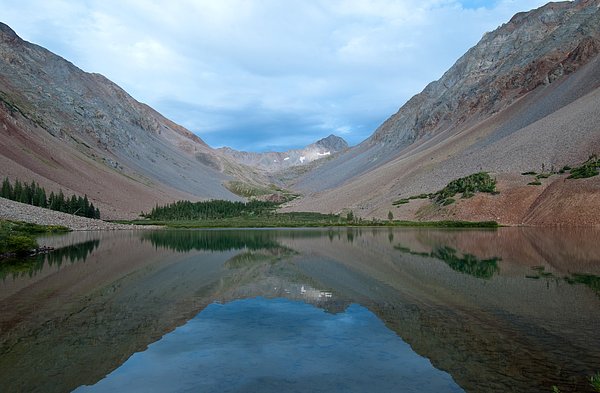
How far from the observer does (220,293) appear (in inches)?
934

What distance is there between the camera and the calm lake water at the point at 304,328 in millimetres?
11570

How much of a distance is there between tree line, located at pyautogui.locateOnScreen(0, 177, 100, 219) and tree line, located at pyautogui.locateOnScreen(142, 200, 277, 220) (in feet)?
75.3

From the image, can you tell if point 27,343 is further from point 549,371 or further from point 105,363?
point 549,371

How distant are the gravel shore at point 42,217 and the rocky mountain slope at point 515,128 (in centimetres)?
5799

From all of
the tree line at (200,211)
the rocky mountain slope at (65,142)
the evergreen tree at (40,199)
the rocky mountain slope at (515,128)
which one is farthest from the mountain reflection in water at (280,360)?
the tree line at (200,211)

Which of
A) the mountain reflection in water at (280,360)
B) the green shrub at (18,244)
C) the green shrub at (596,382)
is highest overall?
the green shrub at (18,244)

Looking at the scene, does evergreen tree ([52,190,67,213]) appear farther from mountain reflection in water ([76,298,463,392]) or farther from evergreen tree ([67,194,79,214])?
mountain reflection in water ([76,298,463,392])

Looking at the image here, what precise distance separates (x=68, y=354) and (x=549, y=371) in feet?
42.1

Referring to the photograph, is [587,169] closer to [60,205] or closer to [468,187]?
[468,187]

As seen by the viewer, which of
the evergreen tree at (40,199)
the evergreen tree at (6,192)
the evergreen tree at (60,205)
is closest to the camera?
the evergreen tree at (6,192)

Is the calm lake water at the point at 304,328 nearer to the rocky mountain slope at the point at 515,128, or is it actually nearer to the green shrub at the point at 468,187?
the rocky mountain slope at the point at 515,128

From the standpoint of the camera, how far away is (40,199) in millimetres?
91500

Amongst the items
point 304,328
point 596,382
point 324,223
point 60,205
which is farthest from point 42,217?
point 596,382

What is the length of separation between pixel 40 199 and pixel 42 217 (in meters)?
24.0
